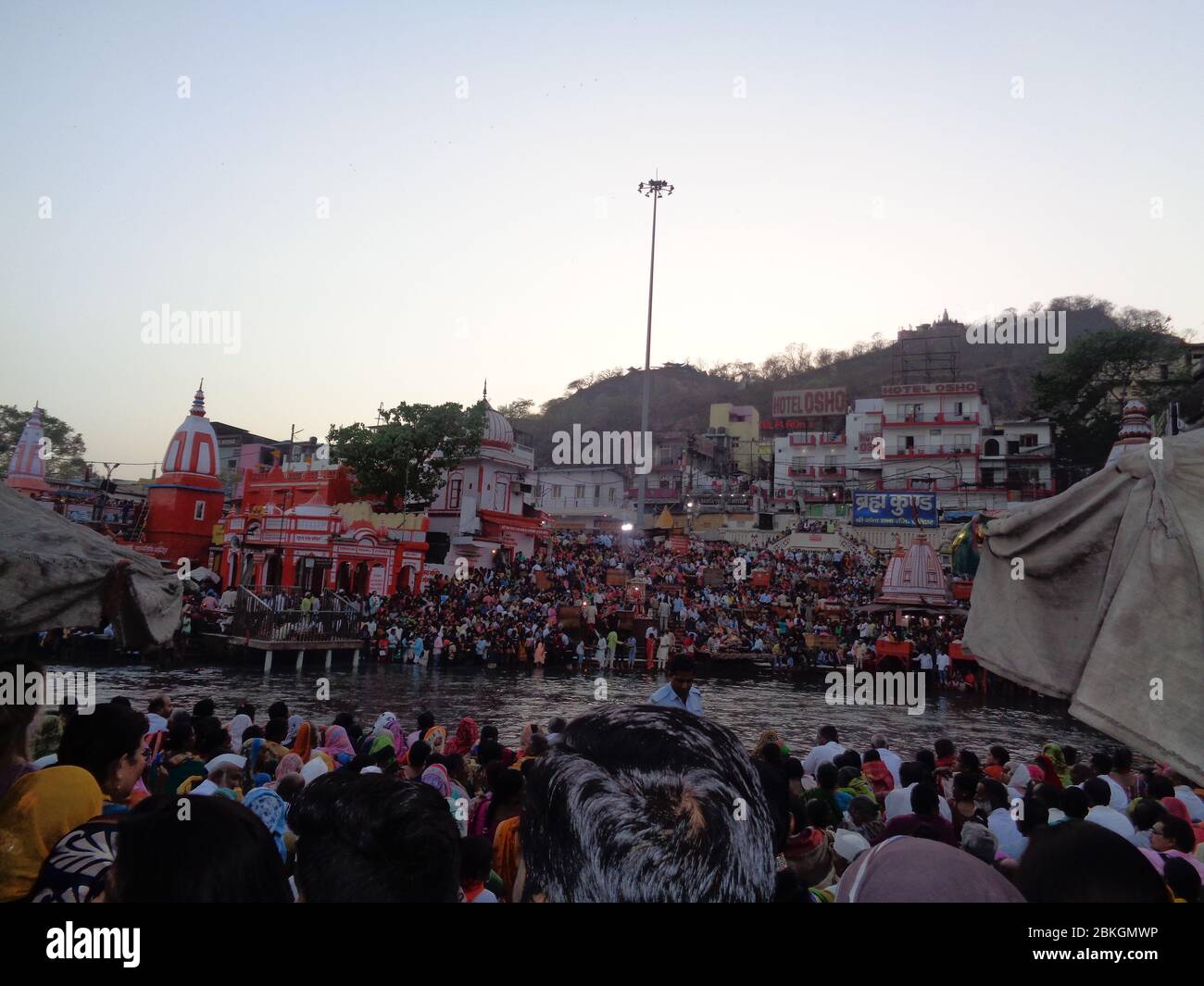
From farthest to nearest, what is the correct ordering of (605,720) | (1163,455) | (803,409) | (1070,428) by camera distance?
1. (803,409)
2. (1070,428)
3. (1163,455)
4. (605,720)

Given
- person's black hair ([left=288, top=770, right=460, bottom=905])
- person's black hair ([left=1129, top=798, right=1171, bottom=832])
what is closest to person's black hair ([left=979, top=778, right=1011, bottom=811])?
person's black hair ([left=1129, top=798, right=1171, bottom=832])

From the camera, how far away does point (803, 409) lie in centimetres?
7638

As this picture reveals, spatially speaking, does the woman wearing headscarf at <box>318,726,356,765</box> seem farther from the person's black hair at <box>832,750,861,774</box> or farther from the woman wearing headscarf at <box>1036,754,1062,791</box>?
the woman wearing headscarf at <box>1036,754,1062,791</box>

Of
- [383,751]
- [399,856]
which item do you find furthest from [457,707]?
[399,856]

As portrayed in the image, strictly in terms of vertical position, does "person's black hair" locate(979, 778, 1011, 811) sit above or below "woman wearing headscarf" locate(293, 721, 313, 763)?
above

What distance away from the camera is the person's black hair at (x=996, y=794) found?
22.9ft

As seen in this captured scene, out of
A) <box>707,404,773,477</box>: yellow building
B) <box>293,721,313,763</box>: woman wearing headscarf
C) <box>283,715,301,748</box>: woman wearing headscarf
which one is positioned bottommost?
<box>283,715,301,748</box>: woman wearing headscarf

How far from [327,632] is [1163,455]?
104 feet

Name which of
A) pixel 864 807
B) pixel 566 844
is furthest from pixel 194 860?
pixel 864 807

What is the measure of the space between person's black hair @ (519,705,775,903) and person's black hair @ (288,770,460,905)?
0.30 meters

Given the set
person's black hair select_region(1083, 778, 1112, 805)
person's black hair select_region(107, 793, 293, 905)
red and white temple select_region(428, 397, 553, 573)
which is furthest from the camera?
red and white temple select_region(428, 397, 553, 573)

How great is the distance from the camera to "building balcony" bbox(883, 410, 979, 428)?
2344 inches

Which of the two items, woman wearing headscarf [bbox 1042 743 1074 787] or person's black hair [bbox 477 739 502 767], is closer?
person's black hair [bbox 477 739 502 767]
